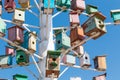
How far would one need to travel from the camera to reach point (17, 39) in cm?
789

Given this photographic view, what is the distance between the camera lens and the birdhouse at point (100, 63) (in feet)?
29.2

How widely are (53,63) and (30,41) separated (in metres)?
1.08

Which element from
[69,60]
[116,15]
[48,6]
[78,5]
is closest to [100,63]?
[69,60]

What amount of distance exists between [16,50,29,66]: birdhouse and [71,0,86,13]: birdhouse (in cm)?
163

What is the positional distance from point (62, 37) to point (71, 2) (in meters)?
1.30

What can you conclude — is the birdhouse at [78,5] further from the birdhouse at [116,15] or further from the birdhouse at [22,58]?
the birdhouse at [22,58]

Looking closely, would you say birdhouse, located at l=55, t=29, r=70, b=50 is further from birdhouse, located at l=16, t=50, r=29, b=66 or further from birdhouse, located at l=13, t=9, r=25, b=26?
birdhouse, located at l=13, t=9, r=25, b=26

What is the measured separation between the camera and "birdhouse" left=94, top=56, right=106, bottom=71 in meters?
8.90

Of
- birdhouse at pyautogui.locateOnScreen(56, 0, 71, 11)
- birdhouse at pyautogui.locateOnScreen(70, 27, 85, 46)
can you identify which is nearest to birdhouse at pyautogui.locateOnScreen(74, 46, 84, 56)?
birdhouse at pyautogui.locateOnScreen(70, 27, 85, 46)

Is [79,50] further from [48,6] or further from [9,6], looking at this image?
[9,6]

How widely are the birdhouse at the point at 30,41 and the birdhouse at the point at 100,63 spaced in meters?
1.72

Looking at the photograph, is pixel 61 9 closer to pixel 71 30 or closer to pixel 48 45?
pixel 71 30

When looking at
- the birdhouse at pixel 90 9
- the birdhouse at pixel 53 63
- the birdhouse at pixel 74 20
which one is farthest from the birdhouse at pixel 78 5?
the birdhouse at pixel 53 63

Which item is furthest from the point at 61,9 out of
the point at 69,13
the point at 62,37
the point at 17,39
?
the point at 17,39
